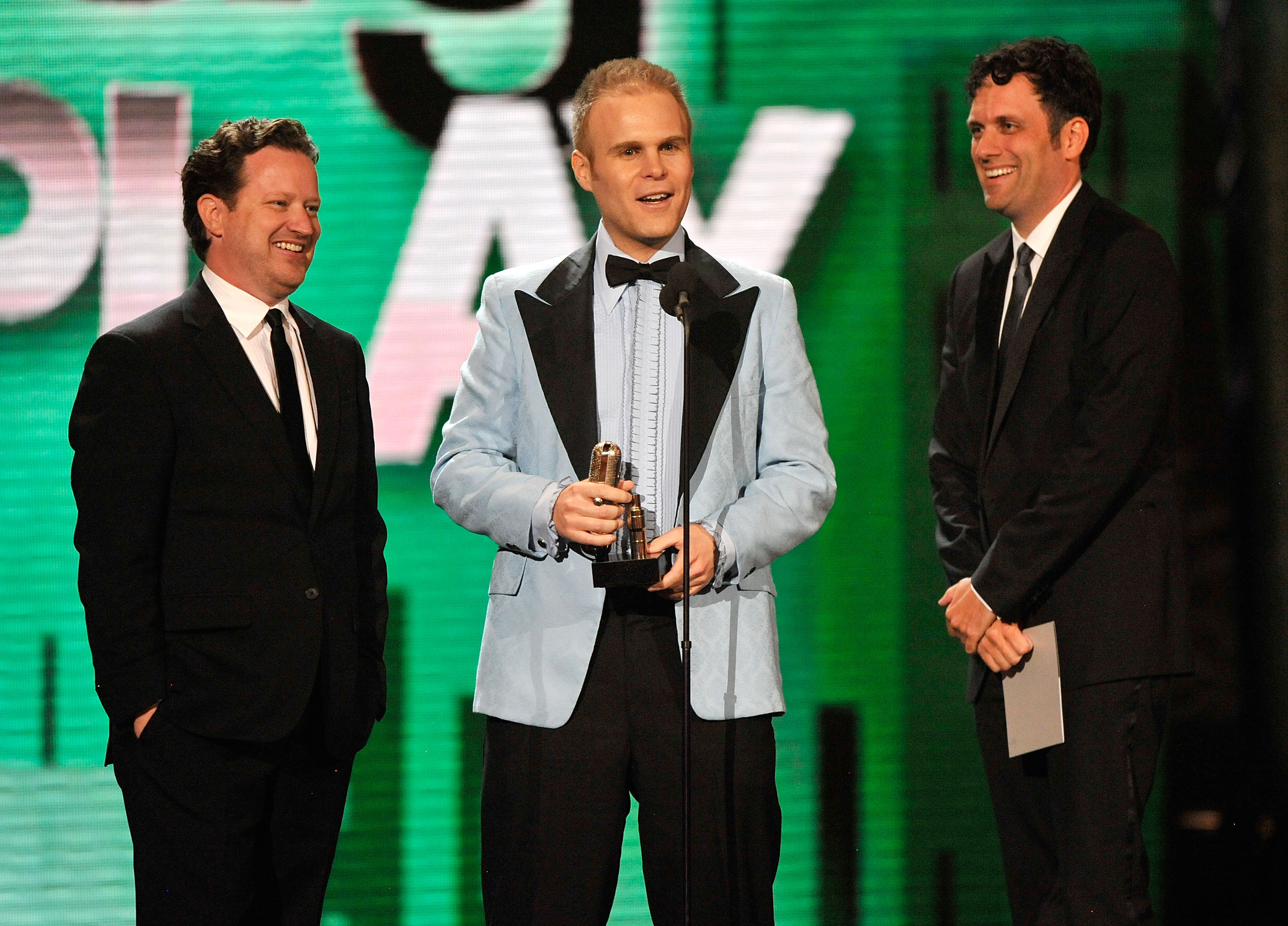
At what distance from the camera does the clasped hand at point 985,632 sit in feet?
8.71

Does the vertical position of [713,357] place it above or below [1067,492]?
above

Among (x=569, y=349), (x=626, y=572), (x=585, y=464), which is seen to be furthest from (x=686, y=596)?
(x=569, y=349)

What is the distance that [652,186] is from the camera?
2668 millimetres

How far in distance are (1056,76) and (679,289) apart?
39.8 inches

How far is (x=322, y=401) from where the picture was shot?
110 inches

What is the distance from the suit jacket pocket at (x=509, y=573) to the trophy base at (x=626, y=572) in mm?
297

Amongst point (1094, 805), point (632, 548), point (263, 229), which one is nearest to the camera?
point (632, 548)

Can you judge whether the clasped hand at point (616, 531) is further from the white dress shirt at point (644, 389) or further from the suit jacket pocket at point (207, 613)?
the suit jacket pocket at point (207, 613)

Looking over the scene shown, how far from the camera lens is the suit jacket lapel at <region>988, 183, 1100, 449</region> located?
8.89ft

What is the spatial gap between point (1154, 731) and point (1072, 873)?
1.07 feet

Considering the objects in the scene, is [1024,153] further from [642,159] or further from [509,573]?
[509,573]

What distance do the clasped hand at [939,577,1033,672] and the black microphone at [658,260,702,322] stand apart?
31.7 inches

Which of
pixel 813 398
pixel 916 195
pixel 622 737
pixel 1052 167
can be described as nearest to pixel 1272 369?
pixel 916 195

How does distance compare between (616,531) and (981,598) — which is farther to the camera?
(981,598)
